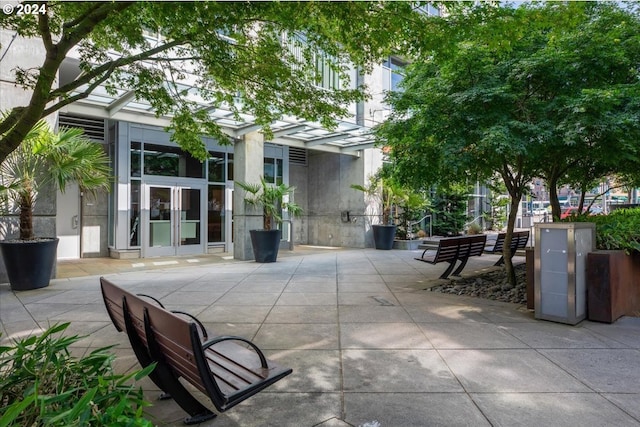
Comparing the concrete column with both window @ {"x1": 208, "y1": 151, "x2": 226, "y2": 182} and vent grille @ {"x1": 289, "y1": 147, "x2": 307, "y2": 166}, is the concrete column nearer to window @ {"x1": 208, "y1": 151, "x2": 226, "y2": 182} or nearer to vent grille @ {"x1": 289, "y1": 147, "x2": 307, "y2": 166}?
window @ {"x1": 208, "y1": 151, "x2": 226, "y2": 182}

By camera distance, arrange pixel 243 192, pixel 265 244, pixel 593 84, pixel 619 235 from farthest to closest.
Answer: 1. pixel 243 192
2. pixel 265 244
3. pixel 593 84
4. pixel 619 235

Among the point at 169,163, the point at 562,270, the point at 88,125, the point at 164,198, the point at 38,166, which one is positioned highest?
the point at 88,125

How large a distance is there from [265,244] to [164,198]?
4631mm

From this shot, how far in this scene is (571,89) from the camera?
625 centimetres

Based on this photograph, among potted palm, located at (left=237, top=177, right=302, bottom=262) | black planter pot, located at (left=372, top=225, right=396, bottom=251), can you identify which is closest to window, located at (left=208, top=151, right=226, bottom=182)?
potted palm, located at (left=237, top=177, right=302, bottom=262)

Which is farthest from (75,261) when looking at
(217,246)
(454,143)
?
(454,143)

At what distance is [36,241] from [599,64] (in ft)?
34.3

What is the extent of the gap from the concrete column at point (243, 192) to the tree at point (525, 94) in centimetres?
648

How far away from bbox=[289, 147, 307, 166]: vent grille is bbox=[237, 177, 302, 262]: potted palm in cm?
584

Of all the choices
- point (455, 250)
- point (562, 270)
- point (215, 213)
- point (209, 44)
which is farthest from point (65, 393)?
point (215, 213)

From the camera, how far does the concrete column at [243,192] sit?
1248 cm

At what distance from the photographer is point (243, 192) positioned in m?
12.7

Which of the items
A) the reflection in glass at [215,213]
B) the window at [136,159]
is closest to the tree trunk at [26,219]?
the window at [136,159]

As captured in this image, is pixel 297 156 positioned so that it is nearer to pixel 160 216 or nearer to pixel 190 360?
pixel 160 216
